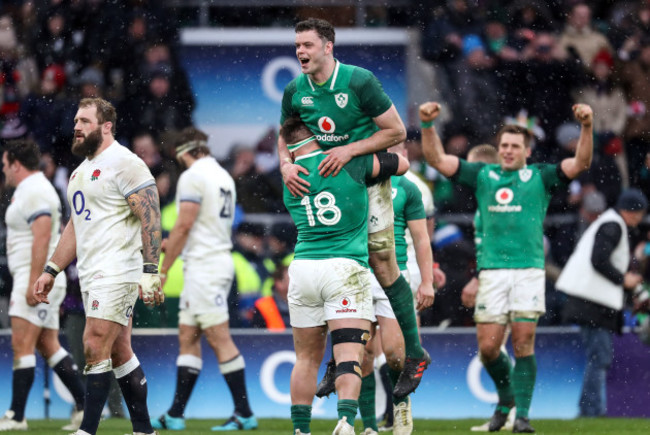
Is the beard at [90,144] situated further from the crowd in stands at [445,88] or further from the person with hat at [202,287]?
the crowd in stands at [445,88]

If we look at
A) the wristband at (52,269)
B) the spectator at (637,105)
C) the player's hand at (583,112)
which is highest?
the spectator at (637,105)

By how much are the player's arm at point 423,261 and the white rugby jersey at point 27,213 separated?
3.46 metres

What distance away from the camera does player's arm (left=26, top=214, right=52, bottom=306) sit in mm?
11086

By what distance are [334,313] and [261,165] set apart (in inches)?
316

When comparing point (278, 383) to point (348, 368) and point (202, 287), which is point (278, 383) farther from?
point (348, 368)

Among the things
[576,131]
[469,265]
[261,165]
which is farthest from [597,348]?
[261,165]

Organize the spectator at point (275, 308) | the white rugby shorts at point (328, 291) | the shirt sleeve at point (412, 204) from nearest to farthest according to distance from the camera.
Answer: the white rugby shorts at point (328, 291) < the shirt sleeve at point (412, 204) < the spectator at point (275, 308)

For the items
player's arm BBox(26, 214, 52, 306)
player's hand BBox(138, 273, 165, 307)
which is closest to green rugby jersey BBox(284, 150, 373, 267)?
player's hand BBox(138, 273, 165, 307)

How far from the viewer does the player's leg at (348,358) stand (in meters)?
7.59

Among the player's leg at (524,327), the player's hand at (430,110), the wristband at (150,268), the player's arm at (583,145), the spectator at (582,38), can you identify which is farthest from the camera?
the spectator at (582,38)

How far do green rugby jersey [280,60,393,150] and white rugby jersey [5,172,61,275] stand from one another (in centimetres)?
409

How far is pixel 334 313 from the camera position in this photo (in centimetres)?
771

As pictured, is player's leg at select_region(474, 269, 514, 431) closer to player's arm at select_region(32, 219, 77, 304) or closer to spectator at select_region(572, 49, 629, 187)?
player's arm at select_region(32, 219, 77, 304)

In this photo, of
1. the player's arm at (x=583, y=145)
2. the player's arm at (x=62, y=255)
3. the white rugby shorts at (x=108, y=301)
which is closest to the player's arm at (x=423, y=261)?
the player's arm at (x=583, y=145)
